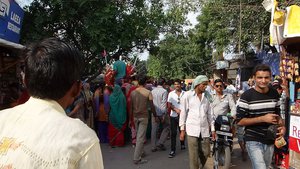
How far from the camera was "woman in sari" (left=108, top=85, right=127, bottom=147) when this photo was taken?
9.23m

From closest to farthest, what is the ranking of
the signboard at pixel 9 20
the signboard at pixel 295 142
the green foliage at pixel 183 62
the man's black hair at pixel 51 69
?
the man's black hair at pixel 51 69 → the signboard at pixel 295 142 → the signboard at pixel 9 20 → the green foliage at pixel 183 62

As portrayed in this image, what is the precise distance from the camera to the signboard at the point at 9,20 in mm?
5531

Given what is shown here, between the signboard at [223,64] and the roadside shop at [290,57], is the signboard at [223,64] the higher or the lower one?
the higher one

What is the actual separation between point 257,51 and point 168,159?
8241mm

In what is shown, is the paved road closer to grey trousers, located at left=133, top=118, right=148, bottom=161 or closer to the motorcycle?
grey trousers, located at left=133, top=118, right=148, bottom=161

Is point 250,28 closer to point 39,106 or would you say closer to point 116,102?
point 116,102

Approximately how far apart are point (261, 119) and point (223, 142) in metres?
2.62

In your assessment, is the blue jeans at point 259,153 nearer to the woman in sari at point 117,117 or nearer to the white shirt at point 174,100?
the white shirt at point 174,100

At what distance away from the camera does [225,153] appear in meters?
6.43

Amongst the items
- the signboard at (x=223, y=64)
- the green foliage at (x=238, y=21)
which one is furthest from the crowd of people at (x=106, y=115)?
the signboard at (x=223, y=64)

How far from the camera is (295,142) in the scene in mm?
4957

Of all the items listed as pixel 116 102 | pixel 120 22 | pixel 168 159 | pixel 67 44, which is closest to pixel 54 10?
pixel 120 22

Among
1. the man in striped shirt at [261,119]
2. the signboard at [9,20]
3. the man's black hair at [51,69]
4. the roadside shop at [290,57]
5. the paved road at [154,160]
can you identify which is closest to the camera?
the man's black hair at [51,69]

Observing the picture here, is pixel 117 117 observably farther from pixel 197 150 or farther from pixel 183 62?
pixel 183 62
